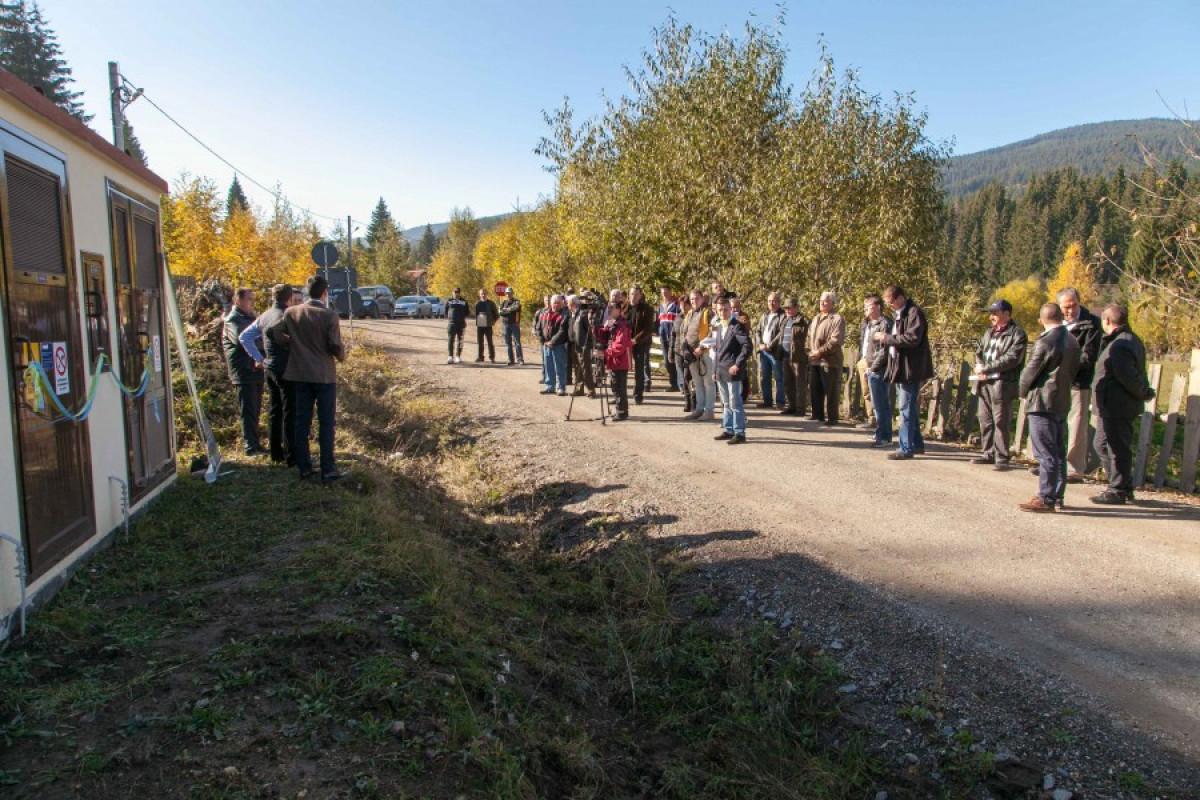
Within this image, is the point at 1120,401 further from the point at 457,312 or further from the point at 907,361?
the point at 457,312

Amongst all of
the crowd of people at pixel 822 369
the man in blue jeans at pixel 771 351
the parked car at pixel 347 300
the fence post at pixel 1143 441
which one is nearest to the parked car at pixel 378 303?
the parked car at pixel 347 300

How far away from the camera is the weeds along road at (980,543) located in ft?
14.5

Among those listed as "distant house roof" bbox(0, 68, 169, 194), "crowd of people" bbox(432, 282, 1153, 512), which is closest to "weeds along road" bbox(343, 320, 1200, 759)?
"crowd of people" bbox(432, 282, 1153, 512)

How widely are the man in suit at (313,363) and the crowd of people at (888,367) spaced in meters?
4.82

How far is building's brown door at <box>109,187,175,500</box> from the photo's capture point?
21.5ft

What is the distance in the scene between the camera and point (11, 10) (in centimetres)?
6066

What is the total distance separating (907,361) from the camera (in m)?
9.14

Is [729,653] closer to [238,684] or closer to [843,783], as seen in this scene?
[843,783]

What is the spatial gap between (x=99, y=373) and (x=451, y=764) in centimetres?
438

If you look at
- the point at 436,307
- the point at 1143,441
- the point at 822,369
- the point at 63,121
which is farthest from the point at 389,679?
the point at 436,307

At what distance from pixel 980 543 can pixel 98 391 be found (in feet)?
23.5

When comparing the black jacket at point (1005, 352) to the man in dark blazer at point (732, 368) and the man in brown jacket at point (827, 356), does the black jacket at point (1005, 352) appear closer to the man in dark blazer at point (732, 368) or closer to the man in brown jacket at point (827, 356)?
the man in brown jacket at point (827, 356)

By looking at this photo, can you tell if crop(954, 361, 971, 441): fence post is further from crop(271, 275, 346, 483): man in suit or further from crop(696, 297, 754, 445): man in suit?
crop(271, 275, 346, 483): man in suit

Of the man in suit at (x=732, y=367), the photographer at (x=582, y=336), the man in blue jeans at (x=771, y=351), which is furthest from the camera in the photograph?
the photographer at (x=582, y=336)
